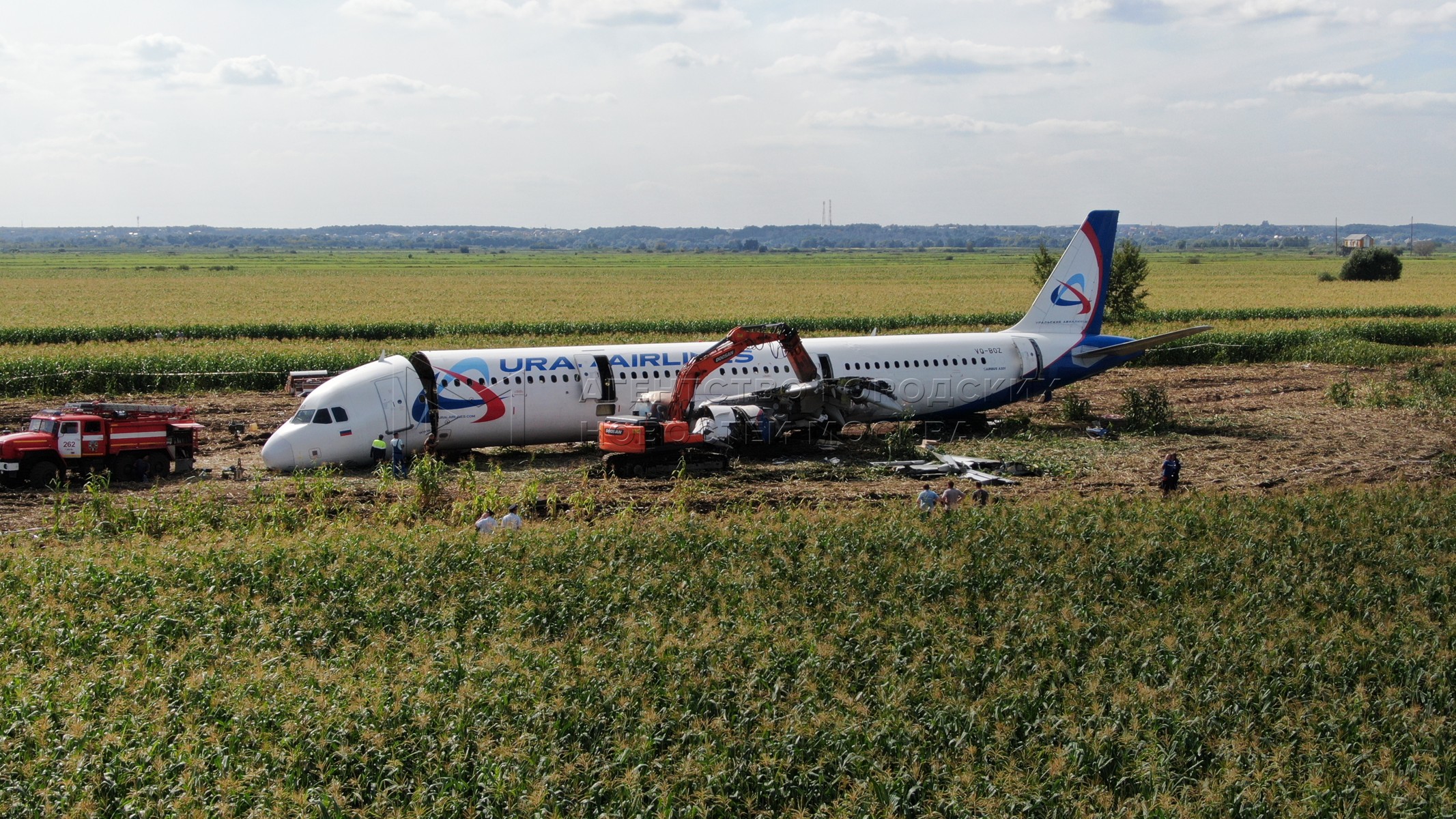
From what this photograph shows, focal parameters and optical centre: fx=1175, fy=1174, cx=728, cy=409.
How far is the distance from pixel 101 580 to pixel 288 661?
5255 mm

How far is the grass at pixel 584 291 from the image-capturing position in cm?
8219

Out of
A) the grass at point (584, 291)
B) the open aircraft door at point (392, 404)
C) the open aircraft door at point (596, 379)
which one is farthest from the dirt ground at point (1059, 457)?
the grass at point (584, 291)

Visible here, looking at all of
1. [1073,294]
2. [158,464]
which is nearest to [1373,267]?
[1073,294]

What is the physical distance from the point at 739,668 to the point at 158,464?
21.6m

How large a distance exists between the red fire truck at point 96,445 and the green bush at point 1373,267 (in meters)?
125

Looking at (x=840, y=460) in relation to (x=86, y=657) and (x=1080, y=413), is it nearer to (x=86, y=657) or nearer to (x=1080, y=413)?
(x=1080, y=413)

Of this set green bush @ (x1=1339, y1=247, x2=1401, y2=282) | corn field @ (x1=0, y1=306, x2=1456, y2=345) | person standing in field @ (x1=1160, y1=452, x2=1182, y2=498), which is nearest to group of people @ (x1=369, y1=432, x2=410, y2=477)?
person standing in field @ (x1=1160, y1=452, x2=1182, y2=498)

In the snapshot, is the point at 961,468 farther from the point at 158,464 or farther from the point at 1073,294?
the point at 158,464

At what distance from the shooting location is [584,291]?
378 ft

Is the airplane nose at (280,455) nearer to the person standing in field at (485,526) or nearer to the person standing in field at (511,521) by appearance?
the person standing in field at (485,526)

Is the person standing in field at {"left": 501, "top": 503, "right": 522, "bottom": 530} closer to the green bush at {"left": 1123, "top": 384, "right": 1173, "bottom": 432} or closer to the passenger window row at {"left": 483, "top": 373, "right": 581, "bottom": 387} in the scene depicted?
the passenger window row at {"left": 483, "top": 373, "right": 581, "bottom": 387}

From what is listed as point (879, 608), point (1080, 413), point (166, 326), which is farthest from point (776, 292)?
point (879, 608)

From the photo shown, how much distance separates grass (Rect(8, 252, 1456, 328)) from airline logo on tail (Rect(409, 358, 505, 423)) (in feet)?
126

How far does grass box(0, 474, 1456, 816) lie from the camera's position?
42.2ft
